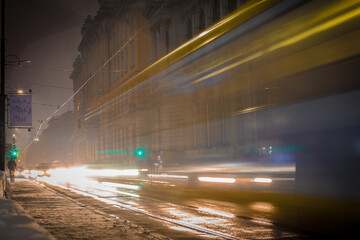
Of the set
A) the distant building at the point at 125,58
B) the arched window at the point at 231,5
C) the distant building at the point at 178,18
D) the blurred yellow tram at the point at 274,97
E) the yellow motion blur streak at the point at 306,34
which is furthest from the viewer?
the distant building at the point at 178,18

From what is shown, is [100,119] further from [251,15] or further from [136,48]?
[136,48]

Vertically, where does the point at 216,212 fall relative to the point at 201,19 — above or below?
below

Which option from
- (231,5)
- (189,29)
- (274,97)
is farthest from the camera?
(189,29)

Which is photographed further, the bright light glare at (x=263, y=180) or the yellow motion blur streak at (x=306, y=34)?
the bright light glare at (x=263, y=180)

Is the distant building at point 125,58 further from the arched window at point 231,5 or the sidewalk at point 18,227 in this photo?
the sidewalk at point 18,227

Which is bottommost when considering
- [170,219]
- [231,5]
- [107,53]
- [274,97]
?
[170,219]

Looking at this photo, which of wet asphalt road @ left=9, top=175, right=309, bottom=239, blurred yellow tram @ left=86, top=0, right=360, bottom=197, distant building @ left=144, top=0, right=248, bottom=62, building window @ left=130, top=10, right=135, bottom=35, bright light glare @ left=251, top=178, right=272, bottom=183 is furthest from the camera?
building window @ left=130, top=10, right=135, bottom=35

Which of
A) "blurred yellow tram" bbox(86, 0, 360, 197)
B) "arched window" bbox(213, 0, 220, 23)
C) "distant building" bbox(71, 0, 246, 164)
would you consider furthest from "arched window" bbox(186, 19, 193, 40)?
"blurred yellow tram" bbox(86, 0, 360, 197)

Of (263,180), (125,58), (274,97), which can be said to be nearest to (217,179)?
(263,180)

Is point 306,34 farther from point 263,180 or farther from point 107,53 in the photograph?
point 107,53

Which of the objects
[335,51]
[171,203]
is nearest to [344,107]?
[335,51]

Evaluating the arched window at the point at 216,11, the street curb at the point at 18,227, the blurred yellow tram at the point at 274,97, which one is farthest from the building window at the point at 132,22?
the street curb at the point at 18,227

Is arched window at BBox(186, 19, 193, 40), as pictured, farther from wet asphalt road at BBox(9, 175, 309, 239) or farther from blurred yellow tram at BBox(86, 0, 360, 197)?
blurred yellow tram at BBox(86, 0, 360, 197)

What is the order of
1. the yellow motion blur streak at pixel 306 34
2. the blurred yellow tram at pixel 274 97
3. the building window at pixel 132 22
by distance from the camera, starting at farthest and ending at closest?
1. the building window at pixel 132 22
2. the blurred yellow tram at pixel 274 97
3. the yellow motion blur streak at pixel 306 34
